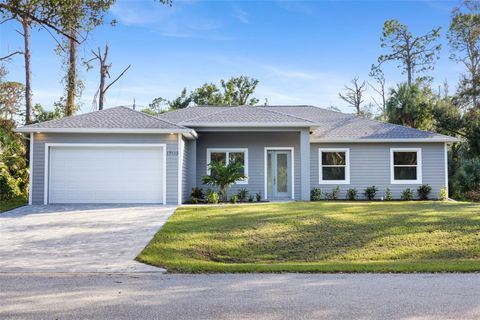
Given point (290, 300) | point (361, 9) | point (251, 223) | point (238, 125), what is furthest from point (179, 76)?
point (290, 300)

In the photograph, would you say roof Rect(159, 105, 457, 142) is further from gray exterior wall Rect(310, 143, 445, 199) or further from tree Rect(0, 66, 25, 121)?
tree Rect(0, 66, 25, 121)

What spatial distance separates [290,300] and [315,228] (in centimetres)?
559

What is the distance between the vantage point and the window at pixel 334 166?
19906mm

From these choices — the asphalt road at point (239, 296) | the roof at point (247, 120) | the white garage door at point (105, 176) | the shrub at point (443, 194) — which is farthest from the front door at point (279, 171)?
the asphalt road at point (239, 296)

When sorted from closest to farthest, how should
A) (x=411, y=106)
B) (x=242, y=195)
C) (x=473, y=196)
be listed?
(x=242, y=195), (x=473, y=196), (x=411, y=106)

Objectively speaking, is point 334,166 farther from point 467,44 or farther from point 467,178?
point 467,44

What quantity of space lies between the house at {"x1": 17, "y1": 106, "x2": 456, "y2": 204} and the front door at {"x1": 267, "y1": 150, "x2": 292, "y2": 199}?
0.04 m

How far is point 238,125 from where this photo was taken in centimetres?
1784

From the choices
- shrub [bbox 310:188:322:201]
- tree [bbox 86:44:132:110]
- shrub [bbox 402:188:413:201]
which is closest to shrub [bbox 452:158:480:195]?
shrub [bbox 402:188:413:201]

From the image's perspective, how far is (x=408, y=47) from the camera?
119 feet

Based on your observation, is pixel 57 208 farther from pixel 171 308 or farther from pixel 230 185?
pixel 171 308

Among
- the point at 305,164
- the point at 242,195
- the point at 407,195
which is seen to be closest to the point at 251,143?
the point at 242,195

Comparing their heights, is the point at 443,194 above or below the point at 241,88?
below

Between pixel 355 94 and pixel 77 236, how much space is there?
36081 mm
